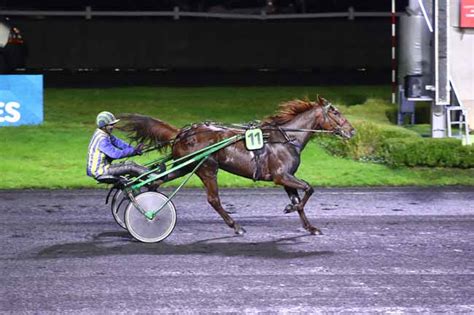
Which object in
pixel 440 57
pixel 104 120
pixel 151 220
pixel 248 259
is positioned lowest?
pixel 248 259

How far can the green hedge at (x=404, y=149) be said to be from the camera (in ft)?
48.4

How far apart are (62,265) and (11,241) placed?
4.34ft

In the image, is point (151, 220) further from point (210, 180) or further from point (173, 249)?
point (210, 180)

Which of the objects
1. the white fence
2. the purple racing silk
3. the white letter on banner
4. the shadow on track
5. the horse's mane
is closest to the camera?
the shadow on track

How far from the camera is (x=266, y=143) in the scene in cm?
1002

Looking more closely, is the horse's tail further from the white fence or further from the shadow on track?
the white fence

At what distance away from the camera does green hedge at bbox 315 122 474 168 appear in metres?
14.7

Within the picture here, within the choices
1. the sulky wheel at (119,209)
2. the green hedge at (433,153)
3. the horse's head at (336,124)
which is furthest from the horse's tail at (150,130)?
the green hedge at (433,153)

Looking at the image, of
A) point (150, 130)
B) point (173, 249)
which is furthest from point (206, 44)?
point (173, 249)

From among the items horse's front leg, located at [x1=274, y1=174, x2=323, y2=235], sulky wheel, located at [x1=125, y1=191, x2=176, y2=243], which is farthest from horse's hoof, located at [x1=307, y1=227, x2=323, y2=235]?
sulky wheel, located at [x1=125, y1=191, x2=176, y2=243]

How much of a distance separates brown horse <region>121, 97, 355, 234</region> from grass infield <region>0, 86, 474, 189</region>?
3851mm

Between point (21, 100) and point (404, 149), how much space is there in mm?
6835

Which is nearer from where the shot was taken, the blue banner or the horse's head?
the horse's head

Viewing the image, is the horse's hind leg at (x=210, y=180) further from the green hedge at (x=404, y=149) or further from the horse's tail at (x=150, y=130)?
the green hedge at (x=404, y=149)
